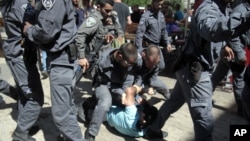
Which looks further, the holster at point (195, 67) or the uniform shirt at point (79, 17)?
the uniform shirt at point (79, 17)

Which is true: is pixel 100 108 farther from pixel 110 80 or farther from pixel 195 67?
pixel 195 67

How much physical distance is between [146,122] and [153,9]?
7.44 ft

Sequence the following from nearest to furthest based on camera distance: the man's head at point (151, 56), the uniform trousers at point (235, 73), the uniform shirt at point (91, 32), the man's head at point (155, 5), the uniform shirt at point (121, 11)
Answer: the man's head at point (151, 56) → the uniform shirt at point (91, 32) → the uniform trousers at point (235, 73) → the man's head at point (155, 5) → the uniform shirt at point (121, 11)

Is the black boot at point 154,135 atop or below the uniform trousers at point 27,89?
below

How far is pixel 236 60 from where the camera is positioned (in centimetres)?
405

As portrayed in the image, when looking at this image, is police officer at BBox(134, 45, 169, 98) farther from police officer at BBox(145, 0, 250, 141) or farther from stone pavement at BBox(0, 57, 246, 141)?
police officer at BBox(145, 0, 250, 141)

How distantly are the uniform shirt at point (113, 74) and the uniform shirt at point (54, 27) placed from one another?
77 centimetres

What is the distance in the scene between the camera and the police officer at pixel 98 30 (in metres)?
4.23

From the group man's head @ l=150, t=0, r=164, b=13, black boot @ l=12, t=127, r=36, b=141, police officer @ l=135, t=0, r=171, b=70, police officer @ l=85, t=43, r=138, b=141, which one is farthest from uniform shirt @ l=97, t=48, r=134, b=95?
man's head @ l=150, t=0, r=164, b=13

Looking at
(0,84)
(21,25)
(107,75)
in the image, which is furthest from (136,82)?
(0,84)

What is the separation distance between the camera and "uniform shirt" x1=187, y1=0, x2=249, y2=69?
2293 mm

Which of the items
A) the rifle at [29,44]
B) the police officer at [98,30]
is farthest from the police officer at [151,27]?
the rifle at [29,44]

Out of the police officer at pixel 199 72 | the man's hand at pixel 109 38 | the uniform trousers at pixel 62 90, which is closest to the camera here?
the police officer at pixel 199 72

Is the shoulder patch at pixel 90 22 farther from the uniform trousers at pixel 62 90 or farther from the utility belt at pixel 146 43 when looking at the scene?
the utility belt at pixel 146 43
